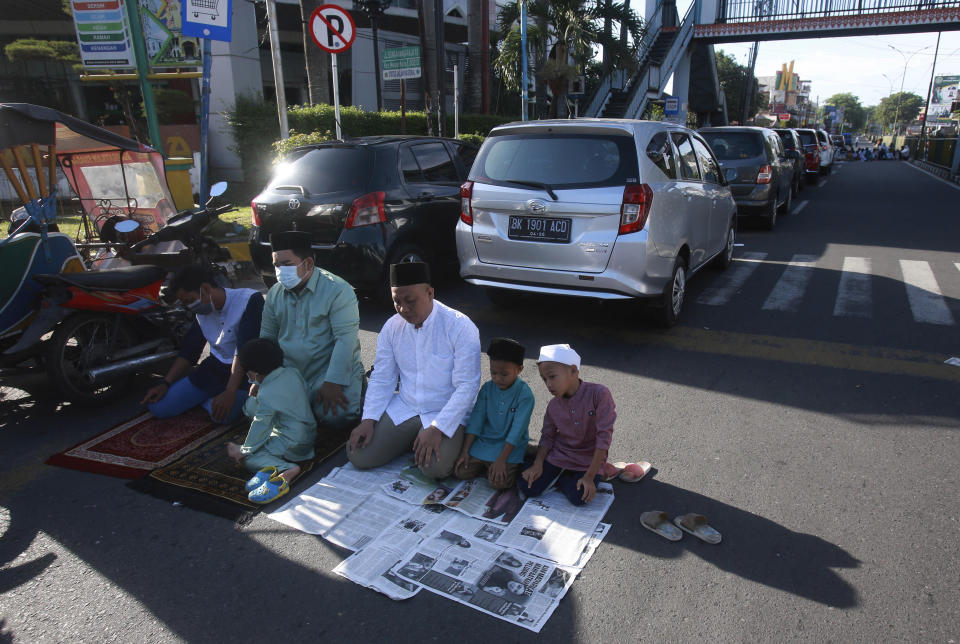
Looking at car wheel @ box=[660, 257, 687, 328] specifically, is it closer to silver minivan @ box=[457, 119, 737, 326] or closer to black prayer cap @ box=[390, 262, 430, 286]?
silver minivan @ box=[457, 119, 737, 326]

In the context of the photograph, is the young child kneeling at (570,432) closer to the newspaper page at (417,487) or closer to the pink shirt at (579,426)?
the pink shirt at (579,426)

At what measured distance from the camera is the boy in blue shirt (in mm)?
3328

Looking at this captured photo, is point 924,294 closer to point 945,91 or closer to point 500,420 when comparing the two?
point 500,420

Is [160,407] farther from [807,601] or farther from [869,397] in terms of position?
[869,397]

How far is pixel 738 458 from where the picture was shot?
3729 mm

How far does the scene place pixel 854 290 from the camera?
7.38m

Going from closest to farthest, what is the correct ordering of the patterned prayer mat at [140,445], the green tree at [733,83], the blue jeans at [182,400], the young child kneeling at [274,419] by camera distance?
the young child kneeling at [274,419]
the patterned prayer mat at [140,445]
the blue jeans at [182,400]
the green tree at [733,83]

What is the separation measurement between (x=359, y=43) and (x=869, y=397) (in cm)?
2272

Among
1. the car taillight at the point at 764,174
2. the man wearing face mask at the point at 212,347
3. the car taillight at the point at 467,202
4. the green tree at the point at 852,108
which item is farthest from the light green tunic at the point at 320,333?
the green tree at the point at 852,108

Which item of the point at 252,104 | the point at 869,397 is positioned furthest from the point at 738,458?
the point at 252,104

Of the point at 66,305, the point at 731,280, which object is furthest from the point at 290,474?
the point at 731,280

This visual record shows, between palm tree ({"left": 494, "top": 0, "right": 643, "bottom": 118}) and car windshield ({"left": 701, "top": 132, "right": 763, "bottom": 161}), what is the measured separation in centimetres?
719

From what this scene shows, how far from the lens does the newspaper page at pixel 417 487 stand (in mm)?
3320

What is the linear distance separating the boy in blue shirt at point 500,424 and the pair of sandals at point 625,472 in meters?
0.48
